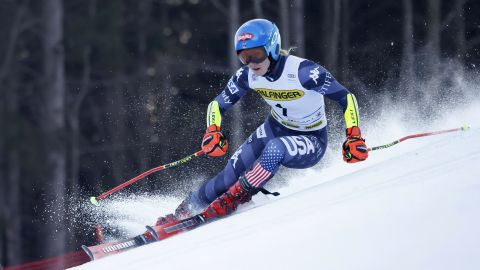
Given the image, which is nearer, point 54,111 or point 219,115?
point 219,115

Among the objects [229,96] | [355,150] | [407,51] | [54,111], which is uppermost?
[229,96]

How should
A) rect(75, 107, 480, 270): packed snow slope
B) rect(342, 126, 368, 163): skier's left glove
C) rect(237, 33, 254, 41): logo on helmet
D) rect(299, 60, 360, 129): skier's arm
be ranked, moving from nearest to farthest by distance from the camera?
rect(75, 107, 480, 270): packed snow slope → rect(342, 126, 368, 163): skier's left glove → rect(237, 33, 254, 41): logo on helmet → rect(299, 60, 360, 129): skier's arm

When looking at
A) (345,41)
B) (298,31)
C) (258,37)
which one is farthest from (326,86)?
(345,41)

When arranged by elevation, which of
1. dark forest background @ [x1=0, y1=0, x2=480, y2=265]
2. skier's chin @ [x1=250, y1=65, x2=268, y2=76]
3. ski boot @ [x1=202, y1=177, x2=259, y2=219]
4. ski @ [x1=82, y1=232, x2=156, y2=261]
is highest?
skier's chin @ [x1=250, y1=65, x2=268, y2=76]

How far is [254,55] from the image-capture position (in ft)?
18.3

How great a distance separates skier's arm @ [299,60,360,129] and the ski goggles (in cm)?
28

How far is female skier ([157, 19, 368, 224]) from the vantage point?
5.55 m

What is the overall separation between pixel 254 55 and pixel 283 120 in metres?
0.66

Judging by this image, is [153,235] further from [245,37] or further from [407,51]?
[407,51]

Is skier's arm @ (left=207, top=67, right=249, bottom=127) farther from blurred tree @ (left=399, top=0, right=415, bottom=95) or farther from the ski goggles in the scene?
blurred tree @ (left=399, top=0, right=415, bottom=95)

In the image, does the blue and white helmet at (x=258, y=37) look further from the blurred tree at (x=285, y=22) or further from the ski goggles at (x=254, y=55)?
the blurred tree at (x=285, y=22)

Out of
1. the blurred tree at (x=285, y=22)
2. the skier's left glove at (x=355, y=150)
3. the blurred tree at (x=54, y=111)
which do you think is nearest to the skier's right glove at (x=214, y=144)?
the skier's left glove at (x=355, y=150)

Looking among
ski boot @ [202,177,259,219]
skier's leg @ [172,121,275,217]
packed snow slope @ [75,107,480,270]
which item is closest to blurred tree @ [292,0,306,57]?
skier's leg @ [172,121,275,217]

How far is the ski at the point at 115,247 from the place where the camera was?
215 inches
